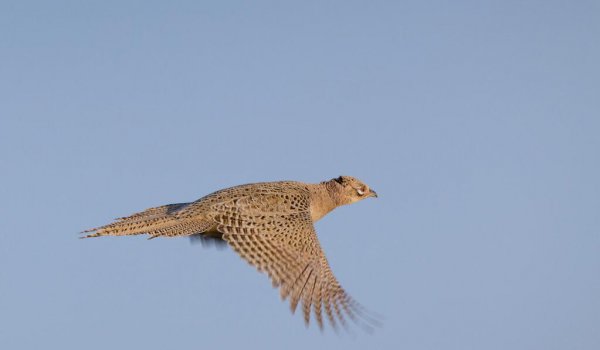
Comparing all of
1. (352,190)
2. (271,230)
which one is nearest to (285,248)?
(271,230)

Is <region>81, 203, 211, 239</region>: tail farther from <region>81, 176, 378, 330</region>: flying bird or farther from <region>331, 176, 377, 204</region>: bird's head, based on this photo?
<region>331, 176, 377, 204</region>: bird's head

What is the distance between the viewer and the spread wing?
16.5 metres

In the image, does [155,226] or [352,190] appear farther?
[352,190]

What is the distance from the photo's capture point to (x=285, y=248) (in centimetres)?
1708

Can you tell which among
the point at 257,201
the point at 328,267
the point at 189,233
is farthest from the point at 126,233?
the point at 328,267

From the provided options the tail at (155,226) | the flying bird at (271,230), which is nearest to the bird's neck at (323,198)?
the flying bird at (271,230)

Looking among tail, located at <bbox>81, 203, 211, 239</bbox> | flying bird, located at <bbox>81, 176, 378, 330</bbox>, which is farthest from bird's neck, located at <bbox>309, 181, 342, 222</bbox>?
tail, located at <bbox>81, 203, 211, 239</bbox>

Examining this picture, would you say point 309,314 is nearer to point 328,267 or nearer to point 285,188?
point 328,267

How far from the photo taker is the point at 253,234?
56.8ft

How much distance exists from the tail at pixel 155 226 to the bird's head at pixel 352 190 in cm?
378

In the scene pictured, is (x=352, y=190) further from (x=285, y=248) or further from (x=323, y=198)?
(x=285, y=248)

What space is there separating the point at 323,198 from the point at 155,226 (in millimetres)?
3651

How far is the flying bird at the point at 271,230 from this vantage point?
16531 millimetres

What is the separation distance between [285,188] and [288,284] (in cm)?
287
